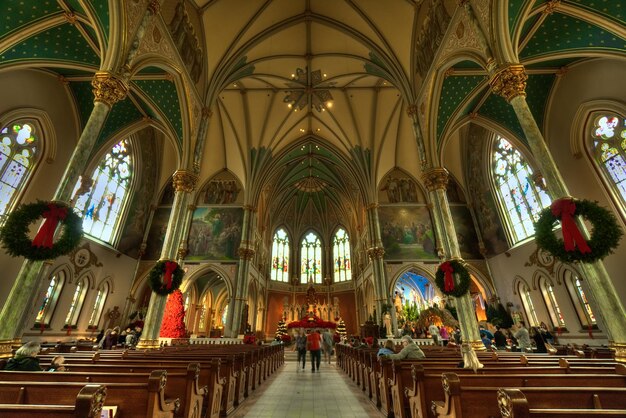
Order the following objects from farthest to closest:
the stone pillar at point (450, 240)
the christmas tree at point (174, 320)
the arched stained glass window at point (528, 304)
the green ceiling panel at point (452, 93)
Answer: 1. the christmas tree at point (174, 320)
2. the arched stained glass window at point (528, 304)
3. the green ceiling panel at point (452, 93)
4. the stone pillar at point (450, 240)

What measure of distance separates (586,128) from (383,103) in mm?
10762

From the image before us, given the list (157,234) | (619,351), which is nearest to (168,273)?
(619,351)

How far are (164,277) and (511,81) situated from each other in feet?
38.6

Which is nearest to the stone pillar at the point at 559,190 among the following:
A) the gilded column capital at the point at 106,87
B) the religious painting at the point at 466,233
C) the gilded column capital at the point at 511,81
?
the gilded column capital at the point at 511,81

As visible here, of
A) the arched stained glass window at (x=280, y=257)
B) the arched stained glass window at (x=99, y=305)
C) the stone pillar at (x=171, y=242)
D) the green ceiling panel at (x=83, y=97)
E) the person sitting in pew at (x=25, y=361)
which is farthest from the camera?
the arched stained glass window at (x=280, y=257)

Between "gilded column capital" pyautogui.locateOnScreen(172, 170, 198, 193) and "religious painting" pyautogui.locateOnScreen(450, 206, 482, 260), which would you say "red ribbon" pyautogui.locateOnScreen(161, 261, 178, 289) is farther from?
"religious painting" pyautogui.locateOnScreen(450, 206, 482, 260)

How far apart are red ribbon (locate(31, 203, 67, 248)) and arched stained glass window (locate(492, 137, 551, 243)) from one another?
18.7 meters

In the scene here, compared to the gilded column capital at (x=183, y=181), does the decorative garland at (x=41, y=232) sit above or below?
below

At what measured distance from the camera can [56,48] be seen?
10609mm

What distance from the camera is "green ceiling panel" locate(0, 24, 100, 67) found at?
9.84 m

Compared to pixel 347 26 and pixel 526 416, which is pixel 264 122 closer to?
pixel 347 26

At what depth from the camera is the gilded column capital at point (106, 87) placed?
735cm

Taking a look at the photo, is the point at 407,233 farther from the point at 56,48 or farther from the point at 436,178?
the point at 56,48

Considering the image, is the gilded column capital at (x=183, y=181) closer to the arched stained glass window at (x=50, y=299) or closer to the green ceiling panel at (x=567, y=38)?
the arched stained glass window at (x=50, y=299)
